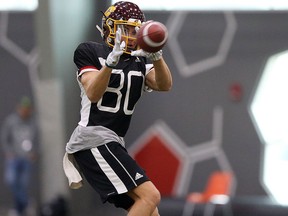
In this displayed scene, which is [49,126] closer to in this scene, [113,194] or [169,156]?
[169,156]

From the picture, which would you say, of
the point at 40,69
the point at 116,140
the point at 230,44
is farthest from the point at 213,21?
the point at 116,140

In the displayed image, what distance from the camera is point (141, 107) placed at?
1217 centimetres

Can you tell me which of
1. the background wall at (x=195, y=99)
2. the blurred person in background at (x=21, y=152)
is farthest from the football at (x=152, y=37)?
the blurred person in background at (x=21, y=152)

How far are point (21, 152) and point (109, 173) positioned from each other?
6668mm

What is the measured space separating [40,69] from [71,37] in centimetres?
56

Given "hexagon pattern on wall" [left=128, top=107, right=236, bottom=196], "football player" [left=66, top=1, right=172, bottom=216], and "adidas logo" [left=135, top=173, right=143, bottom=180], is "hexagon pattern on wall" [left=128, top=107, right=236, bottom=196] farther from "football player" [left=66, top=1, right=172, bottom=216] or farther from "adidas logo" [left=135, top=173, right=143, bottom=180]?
"adidas logo" [left=135, top=173, right=143, bottom=180]

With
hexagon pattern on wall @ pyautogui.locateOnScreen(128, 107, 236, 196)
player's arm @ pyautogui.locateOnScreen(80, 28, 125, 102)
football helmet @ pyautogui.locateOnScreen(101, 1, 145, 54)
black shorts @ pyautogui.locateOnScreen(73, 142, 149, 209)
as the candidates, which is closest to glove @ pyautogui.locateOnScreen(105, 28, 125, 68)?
player's arm @ pyautogui.locateOnScreen(80, 28, 125, 102)

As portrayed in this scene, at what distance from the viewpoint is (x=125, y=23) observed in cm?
509

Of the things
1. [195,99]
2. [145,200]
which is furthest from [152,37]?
[195,99]

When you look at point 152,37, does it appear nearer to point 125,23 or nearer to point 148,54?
point 148,54

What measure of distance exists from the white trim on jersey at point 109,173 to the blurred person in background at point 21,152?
643 cm

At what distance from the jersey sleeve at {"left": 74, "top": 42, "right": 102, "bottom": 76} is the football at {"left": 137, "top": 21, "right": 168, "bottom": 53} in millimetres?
411

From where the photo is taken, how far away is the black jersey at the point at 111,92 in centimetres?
512

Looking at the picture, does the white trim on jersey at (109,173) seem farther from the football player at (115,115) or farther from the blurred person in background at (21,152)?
the blurred person in background at (21,152)
